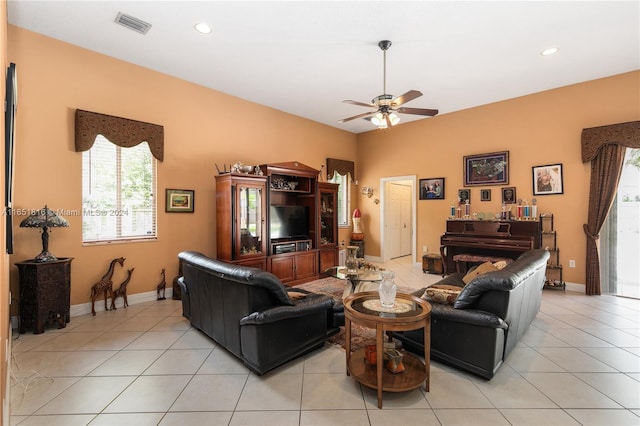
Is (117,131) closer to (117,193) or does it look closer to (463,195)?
(117,193)

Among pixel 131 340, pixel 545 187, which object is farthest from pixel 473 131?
pixel 131 340

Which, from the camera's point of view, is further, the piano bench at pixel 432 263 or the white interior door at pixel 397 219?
the white interior door at pixel 397 219

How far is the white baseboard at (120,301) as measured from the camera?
373 cm

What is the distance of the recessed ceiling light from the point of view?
10.7ft

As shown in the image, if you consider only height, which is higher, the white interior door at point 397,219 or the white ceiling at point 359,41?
the white ceiling at point 359,41

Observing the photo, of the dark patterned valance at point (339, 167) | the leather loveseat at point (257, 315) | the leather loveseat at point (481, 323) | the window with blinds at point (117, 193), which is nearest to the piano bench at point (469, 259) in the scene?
the leather loveseat at point (481, 323)

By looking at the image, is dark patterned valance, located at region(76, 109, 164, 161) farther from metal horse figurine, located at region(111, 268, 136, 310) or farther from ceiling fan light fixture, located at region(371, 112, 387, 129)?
ceiling fan light fixture, located at region(371, 112, 387, 129)

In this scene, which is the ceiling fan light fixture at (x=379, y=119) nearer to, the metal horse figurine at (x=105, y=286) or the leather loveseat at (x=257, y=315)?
the leather loveseat at (x=257, y=315)

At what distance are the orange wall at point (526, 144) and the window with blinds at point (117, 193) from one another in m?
5.16

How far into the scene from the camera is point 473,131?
593 cm

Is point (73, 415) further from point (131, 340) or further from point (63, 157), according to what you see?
point (63, 157)

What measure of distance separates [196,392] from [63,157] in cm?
330

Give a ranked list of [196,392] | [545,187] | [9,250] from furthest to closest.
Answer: [545,187]
[9,250]
[196,392]

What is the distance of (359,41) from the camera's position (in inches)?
142
